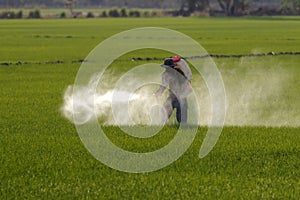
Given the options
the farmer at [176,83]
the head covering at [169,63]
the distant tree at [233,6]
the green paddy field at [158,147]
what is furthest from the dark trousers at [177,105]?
the distant tree at [233,6]

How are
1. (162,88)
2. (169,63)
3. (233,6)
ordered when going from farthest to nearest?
(233,6)
(162,88)
(169,63)

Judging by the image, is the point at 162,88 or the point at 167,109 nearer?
the point at 162,88

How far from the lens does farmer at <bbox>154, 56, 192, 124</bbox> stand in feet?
31.9

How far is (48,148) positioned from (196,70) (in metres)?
13.0

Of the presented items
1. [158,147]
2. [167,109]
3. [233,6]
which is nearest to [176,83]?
[167,109]

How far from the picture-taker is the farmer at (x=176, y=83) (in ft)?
31.9

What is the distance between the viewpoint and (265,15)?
3976 inches

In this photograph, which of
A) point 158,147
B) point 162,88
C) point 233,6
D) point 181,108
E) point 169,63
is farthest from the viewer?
point 233,6

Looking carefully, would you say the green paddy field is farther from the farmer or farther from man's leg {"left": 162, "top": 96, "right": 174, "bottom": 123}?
the farmer

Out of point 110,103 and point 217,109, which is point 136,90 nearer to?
point 110,103

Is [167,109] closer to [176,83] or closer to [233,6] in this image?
[176,83]

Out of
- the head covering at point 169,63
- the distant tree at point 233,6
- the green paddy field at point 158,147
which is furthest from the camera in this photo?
the distant tree at point 233,6

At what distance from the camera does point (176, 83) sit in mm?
9891

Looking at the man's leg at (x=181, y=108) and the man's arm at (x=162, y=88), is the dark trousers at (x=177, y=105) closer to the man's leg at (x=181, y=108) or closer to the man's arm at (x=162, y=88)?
the man's leg at (x=181, y=108)
